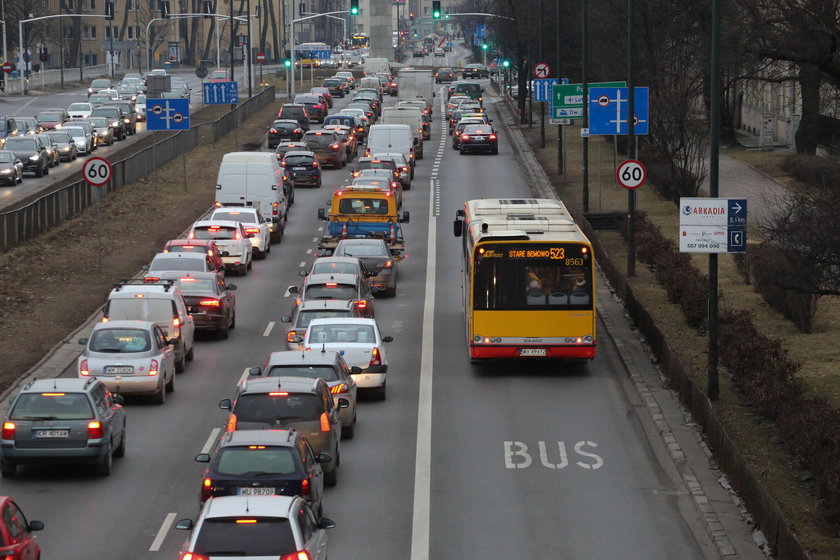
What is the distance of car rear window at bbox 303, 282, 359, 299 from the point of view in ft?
107

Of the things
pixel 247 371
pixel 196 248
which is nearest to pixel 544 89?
pixel 196 248

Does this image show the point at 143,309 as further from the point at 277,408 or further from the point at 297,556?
the point at 297,556

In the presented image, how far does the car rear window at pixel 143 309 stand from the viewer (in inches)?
1159

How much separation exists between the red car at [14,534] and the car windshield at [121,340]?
1071cm

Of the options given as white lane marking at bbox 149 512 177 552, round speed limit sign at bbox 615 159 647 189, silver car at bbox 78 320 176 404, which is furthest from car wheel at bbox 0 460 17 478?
round speed limit sign at bbox 615 159 647 189

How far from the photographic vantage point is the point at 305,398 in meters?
21.2

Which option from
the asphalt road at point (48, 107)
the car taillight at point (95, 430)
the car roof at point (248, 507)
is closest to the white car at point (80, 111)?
the asphalt road at point (48, 107)

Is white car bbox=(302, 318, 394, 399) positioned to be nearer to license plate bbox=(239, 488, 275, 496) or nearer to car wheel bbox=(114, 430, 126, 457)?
car wheel bbox=(114, 430, 126, 457)

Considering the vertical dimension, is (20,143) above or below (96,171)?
below

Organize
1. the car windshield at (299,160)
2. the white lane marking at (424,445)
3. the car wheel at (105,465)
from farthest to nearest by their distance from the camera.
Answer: the car windshield at (299,160)
the car wheel at (105,465)
the white lane marking at (424,445)

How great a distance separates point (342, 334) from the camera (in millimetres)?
27547

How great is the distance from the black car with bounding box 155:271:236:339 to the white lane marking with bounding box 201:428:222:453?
7.96m

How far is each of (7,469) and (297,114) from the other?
66997 millimetres

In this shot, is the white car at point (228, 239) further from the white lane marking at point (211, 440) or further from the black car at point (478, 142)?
the black car at point (478, 142)
